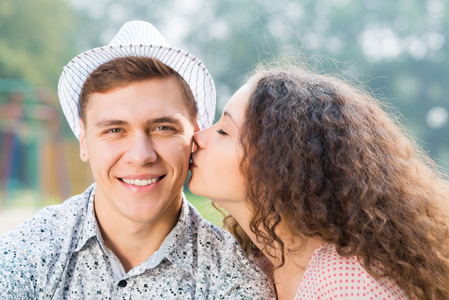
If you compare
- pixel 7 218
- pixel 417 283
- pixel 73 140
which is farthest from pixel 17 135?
pixel 417 283

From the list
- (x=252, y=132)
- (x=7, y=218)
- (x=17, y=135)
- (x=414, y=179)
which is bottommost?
(x=7, y=218)

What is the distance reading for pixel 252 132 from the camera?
7.48ft

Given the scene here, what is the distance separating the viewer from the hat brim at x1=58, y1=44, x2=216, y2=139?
2.40 m

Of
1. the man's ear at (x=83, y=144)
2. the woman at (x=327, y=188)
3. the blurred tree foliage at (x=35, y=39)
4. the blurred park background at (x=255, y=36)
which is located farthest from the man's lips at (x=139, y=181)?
the blurred tree foliage at (x=35, y=39)

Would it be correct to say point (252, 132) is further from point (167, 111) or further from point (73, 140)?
point (73, 140)

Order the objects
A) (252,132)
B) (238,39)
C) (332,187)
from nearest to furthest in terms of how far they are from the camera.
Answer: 1. (332,187)
2. (252,132)
3. (238,39)

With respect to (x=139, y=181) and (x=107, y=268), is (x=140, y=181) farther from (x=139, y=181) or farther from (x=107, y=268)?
(x=107, y=268)

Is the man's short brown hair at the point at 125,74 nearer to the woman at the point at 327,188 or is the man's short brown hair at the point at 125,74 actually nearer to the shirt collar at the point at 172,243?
the woman at the point at 327,188

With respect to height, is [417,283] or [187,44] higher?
[187,44]

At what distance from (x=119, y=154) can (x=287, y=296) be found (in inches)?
35.7

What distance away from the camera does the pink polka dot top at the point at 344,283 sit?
1.91 meters

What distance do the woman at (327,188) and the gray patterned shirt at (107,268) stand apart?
0.15m

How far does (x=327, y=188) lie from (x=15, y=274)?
1.25 meters

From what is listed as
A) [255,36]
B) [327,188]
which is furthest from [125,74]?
[255,36]
